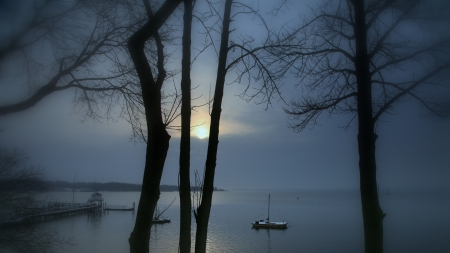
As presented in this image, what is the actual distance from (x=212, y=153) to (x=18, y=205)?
4.74 metres

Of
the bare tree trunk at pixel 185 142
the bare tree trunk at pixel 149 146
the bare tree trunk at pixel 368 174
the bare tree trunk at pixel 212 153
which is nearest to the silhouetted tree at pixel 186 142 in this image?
the bare tree trunk at pixel 185 142

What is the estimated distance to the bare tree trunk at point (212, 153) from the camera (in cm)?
478

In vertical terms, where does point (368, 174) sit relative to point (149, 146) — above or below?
below

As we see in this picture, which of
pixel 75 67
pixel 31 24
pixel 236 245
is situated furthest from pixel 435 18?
pixel 236 245

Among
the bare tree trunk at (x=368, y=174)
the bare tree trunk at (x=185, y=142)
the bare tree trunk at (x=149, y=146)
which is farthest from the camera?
the bare tree trunk at (x=368, y=174)

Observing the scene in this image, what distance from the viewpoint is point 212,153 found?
4902 millimetres

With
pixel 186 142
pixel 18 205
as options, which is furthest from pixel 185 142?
pixel 18 205

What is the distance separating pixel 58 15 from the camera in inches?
267

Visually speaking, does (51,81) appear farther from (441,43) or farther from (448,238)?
(448,238)

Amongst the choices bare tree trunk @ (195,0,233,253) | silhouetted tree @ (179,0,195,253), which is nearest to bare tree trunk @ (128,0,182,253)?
silhouetted tree @ (179,0,195,253)

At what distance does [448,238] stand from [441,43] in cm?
4952

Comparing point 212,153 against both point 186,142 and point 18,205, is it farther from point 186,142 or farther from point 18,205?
point 18,205

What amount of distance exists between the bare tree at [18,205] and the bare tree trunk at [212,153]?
4.31 meters

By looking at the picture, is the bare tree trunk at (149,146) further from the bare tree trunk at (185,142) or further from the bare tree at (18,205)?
the bare tree at (18,205)
